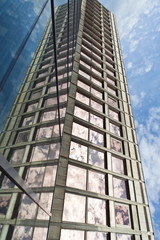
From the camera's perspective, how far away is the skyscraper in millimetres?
2821

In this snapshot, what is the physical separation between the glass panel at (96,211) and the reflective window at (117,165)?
4.17 m

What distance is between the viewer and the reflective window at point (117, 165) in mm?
16391

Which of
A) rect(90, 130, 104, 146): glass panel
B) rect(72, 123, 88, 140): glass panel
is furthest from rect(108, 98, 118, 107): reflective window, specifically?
rect(72, 123, 88, 140): glass panel

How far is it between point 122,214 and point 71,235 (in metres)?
5.73

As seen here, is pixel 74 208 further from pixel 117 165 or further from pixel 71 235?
pixel 117 165

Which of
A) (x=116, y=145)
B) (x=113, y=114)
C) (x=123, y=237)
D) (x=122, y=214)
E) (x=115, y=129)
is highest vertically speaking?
(x=113, y=114)

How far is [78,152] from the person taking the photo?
14359 mm

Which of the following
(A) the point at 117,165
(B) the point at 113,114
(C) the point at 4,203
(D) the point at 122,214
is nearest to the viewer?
(C) the point at 4,203

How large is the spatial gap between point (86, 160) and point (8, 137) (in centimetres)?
1367

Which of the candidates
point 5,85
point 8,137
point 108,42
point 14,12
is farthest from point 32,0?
point 108,42

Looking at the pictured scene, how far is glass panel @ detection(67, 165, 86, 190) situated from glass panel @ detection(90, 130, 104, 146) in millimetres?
4130

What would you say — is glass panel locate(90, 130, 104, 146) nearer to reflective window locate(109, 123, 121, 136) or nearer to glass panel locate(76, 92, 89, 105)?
reflective window locate(109, 123, 121, 136)

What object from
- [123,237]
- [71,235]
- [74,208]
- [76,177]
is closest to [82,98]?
[76,177]

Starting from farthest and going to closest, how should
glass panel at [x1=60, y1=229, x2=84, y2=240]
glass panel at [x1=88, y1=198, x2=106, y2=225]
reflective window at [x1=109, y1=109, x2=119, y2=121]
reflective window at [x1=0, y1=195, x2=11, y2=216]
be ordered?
reflective window at [x1=109, y1=109, x2=119, y2=121]
glass panel at [x1=88, y1=198, x2=106, y2=225]
glass panel at [x1=60, y1=229, x2=84, y2=240]
reflective window at [x1=0, y1=195, x2=11, y2=216]
